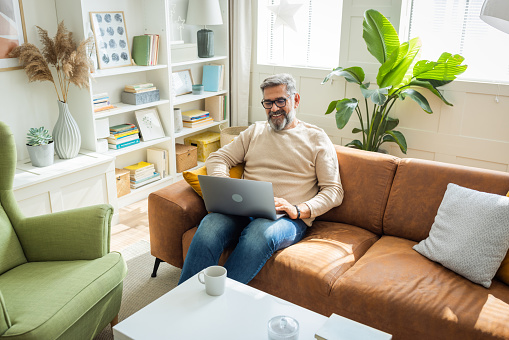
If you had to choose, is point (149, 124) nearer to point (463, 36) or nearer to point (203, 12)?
point (203, 12)

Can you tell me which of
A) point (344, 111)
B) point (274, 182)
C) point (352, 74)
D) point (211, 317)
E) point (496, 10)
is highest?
point (496, 10)

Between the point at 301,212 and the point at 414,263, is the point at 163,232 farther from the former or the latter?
the point at 414,263

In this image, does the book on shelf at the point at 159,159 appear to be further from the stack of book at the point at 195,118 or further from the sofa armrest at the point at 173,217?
the sofa armrest at the point at 173,217

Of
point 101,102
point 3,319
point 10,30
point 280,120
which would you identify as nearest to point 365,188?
point 280,120

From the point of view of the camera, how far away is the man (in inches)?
84.0

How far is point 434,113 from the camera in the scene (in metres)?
3.60

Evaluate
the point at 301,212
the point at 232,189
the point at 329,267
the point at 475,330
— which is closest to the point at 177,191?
the point at 232,189

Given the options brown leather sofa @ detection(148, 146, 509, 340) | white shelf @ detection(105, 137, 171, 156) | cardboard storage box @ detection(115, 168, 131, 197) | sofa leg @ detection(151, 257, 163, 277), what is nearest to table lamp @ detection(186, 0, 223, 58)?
white shelf @ detection(105, 137, 171, 156)

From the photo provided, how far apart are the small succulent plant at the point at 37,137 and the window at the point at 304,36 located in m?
2.24

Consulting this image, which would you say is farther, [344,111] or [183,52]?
[183,52]

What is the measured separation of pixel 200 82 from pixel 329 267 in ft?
9.57

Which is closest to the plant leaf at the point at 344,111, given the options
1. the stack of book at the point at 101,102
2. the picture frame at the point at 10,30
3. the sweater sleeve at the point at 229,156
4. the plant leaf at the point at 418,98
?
the plant leaf at the point at 418,98

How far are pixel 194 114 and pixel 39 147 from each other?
64.8 inches

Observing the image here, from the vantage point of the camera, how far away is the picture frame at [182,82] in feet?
13.5
